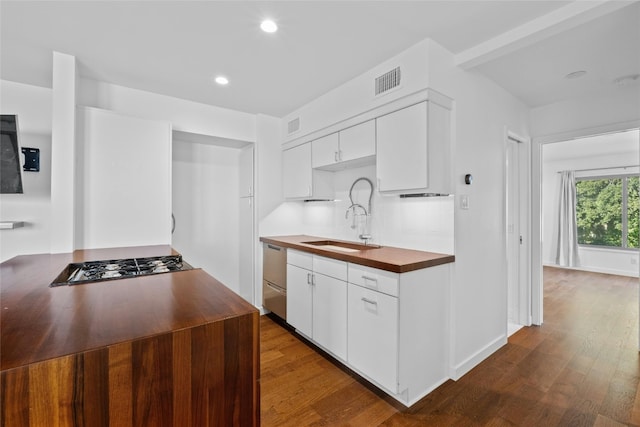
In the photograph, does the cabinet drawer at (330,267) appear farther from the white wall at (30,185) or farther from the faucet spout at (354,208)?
the white wall at (30,185)

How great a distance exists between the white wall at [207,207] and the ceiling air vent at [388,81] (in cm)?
223

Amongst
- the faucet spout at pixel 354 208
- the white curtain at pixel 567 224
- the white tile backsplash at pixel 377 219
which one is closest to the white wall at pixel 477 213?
the white tile backsplash at pixel 377 219

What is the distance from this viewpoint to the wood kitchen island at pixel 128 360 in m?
0.61

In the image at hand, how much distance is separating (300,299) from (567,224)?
6629mm

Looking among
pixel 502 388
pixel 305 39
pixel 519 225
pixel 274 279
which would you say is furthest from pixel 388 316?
pixel 519 225

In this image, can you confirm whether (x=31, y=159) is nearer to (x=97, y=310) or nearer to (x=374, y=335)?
(x=97, y=310)

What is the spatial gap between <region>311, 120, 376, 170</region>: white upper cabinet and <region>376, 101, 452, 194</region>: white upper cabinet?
0.15 m

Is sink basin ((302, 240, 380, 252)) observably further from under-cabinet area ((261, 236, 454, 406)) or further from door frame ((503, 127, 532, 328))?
door frame ((503, 127, 532, 328))

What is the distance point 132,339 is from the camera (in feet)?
2.32

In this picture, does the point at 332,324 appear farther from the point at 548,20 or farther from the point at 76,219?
the point at 548,20

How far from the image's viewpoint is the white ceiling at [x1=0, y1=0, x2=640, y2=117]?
1700mm

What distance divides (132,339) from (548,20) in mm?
2583

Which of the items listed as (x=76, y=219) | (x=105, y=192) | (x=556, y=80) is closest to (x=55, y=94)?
(x=105, y=192)

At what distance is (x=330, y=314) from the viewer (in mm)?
2350
